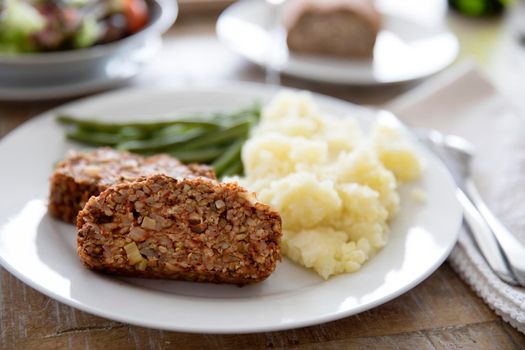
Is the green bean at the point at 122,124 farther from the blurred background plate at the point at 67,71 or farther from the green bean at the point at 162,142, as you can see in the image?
the blurred background plate at the point at 67,71

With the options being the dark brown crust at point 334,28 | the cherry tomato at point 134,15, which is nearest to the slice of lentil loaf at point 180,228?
the cherry tomato at point 134,15

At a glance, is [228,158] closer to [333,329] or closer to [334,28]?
[333,329]

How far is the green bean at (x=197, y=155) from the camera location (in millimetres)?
4121

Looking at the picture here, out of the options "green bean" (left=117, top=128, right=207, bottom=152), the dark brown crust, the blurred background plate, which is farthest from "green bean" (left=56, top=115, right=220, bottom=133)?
the dark brown crust

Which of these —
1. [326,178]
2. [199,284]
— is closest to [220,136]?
[326,178]

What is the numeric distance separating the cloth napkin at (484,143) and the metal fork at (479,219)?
53 mm

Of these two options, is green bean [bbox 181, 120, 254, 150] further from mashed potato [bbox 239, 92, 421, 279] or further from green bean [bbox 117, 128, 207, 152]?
mashed potato [bbox 239, 92, 421, 279]

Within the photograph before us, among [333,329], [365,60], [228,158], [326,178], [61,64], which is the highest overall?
[326,178]

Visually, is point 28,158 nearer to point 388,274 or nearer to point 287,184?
point 287,184

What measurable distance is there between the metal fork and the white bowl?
2215mm

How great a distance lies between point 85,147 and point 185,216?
1582mm

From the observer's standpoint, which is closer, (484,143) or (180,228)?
(180,228)

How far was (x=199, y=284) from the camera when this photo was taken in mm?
3062

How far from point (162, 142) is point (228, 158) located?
0.45 meters
